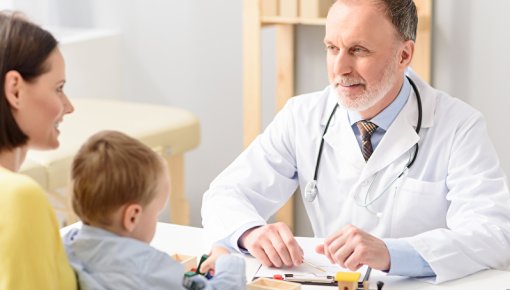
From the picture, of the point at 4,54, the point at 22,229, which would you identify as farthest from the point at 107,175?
the point at 4,54

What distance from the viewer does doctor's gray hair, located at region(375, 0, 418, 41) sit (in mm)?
2307

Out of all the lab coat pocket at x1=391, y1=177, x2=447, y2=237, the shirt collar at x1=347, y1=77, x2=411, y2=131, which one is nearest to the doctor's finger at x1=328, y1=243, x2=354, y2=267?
the lab coat pocket at x1=391, y1=177, x2=447, y2=237

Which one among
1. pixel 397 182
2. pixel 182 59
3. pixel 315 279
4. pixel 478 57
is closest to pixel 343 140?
pixel 397 182

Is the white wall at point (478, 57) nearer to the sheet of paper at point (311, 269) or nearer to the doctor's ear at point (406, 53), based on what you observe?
the doctor's ear at point (406, 53)

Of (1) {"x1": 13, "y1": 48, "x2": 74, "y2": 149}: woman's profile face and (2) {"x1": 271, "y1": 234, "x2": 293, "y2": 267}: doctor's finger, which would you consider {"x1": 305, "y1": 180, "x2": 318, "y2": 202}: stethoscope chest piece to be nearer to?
(2) {"x1": 271, "y1": 234, "x2": 293, "y2": 267}: doctor's finger

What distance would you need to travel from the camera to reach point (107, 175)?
4.66 feet

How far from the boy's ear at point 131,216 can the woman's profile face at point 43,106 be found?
225 mm

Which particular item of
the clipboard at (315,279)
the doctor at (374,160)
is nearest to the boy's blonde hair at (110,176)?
the clipboard at (315,279)

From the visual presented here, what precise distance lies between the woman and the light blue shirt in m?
0.04

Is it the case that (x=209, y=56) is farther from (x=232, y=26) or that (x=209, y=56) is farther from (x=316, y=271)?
(x=316, y=271)

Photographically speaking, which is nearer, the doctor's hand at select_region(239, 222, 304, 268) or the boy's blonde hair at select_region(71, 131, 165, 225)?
the boy's blonde hair at select_region(71, 131, 165, 225)

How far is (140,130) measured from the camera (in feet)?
12.5

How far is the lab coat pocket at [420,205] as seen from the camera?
7.43 ft

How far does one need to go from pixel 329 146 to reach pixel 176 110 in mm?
1768
